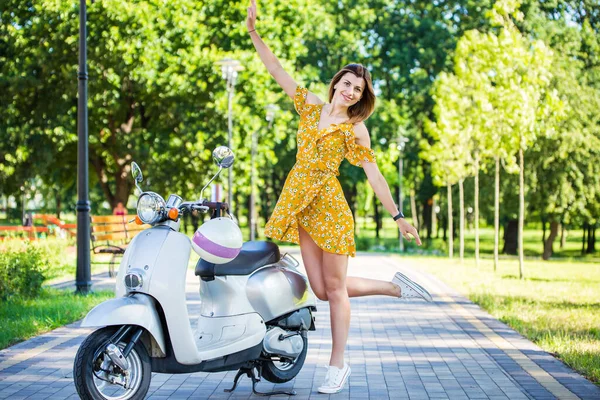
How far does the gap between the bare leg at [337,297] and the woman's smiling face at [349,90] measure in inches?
38.4

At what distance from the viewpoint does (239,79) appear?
2567 cm

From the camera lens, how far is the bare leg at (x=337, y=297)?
562cm

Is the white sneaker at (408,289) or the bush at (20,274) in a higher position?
the white sneaker at (408,289)

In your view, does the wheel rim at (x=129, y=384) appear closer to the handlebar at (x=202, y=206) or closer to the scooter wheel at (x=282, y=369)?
the handlebar at (x=202, y=206)

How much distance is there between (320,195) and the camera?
562 cm

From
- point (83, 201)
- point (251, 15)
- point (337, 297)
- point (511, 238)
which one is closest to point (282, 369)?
point (337, 297)

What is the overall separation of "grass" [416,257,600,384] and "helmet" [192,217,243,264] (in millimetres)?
2748

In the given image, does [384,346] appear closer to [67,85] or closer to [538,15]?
[67,85]

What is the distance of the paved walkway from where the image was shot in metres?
5.68

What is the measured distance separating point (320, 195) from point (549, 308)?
645 cm

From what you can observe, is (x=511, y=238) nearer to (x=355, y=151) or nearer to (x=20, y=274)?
(x=20, y=274)

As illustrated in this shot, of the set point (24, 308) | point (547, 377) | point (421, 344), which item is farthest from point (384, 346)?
point (24, 308)

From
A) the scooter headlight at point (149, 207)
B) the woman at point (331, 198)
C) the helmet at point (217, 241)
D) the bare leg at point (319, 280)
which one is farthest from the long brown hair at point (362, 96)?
the scooter headlight at point (149, 207)

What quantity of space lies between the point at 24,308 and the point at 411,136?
1293 inches
